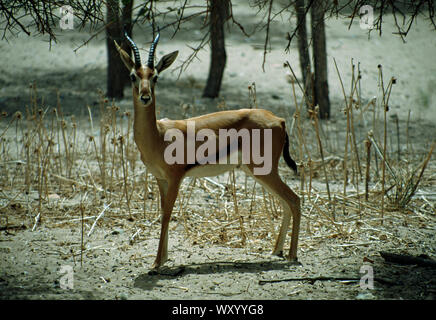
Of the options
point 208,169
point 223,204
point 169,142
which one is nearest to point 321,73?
point 223,204

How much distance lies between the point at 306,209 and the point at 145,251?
199cm

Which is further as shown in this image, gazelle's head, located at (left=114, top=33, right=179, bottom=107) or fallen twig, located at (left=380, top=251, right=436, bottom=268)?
fallen twig, located at (left=380, top=251, right=436, bottom=268)

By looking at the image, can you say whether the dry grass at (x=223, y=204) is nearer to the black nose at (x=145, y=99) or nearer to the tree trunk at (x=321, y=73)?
the black nose at (x=145, y=99)

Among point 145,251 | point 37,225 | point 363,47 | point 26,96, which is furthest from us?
point 363,47

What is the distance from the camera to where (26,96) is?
451 inches

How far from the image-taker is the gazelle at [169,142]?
4258mm

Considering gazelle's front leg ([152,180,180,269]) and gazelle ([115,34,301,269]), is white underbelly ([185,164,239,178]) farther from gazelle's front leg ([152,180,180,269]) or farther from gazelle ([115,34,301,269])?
gazelle's front leg ([152,180,180,269])

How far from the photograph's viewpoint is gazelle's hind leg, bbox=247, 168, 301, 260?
4.60 metres

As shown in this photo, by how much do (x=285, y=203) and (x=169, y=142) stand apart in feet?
3.97

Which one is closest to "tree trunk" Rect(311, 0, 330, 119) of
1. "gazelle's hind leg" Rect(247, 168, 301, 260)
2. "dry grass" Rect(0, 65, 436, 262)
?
"dry grass" Rect(0, 65, 436, 262)

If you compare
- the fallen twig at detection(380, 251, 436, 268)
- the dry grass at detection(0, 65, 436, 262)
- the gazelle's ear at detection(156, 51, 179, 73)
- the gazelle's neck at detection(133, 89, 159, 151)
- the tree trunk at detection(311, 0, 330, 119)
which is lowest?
the fallen twig at detection(380, 251, 436, 268)

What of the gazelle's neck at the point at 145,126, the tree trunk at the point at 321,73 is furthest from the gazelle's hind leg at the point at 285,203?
the tree trunk at the point at 321,73

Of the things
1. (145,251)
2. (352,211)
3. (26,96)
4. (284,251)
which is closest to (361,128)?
(352,211)
